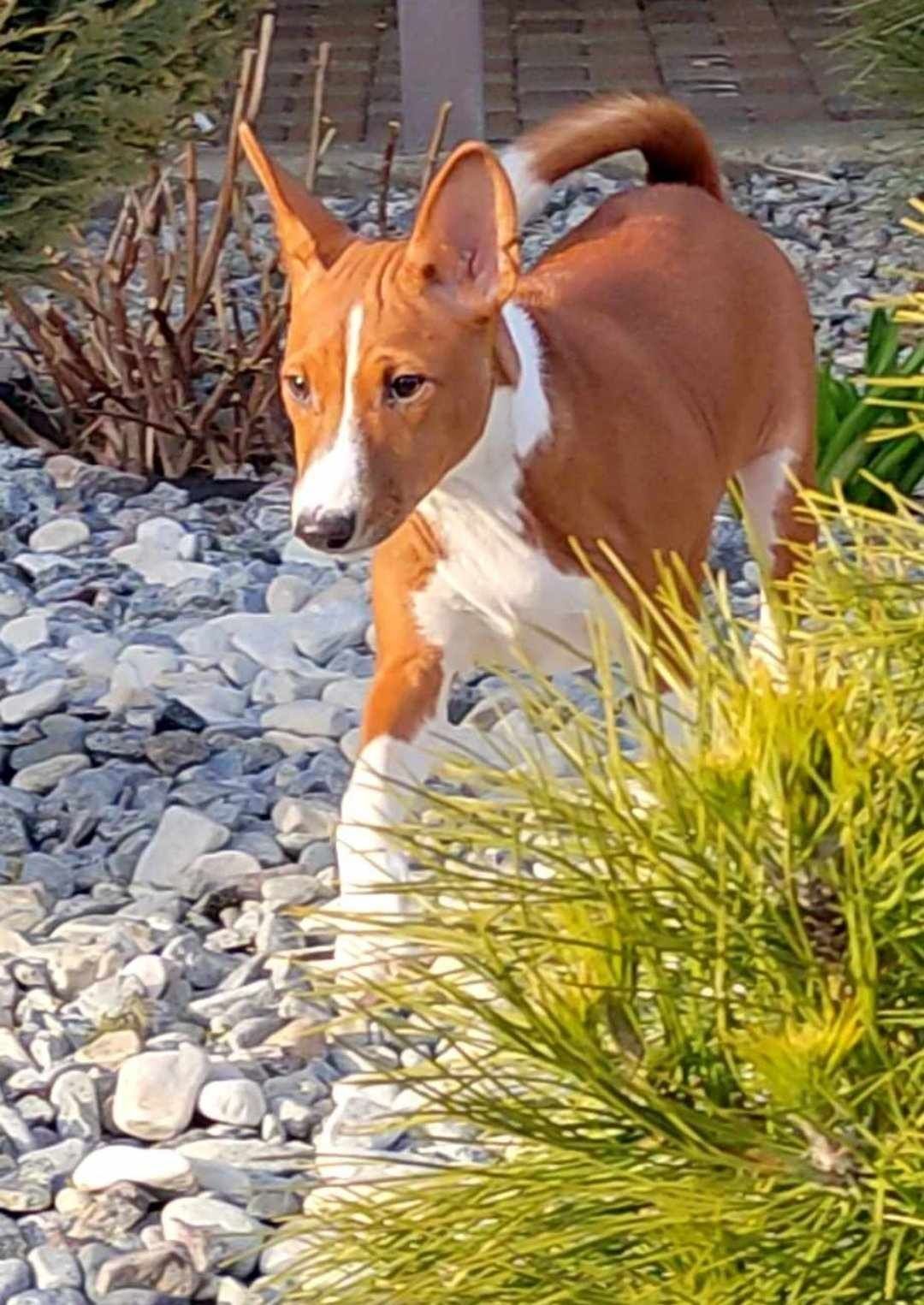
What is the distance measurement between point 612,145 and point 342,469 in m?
0.96

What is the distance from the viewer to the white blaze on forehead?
7.11 feet

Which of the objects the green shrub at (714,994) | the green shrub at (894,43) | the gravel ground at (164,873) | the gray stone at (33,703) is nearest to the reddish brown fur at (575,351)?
the gravel ground at (164,873)

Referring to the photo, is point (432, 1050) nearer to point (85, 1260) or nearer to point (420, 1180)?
point (85, 1260)

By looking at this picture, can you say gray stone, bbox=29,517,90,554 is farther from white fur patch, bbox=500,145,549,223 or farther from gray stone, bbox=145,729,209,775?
white fur patch, bbox=500,145,549,223

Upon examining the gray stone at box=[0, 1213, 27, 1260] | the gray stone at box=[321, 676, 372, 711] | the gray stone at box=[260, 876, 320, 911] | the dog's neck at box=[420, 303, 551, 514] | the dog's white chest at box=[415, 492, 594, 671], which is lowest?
the gray stone at box=[321, 676, 372, 711]

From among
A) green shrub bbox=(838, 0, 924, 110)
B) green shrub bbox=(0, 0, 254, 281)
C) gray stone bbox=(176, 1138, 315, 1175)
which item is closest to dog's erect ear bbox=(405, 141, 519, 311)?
green shrub bbox=(0, 0, 254, 281)

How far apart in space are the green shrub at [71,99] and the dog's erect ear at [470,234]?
17.3 inches

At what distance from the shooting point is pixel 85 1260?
2008mm

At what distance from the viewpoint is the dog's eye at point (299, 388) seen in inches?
89.1

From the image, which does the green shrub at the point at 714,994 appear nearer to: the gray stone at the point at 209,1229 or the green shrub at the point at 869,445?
the gray stone at the point at 209,1229

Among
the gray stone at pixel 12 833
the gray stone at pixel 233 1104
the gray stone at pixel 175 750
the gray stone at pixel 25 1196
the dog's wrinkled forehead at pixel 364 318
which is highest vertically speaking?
the dog's wrinkled forehead at pixel 364 318

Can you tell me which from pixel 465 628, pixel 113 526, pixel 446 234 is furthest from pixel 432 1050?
pixel 113 526

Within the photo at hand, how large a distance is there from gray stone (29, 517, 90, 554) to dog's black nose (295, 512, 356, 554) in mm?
1908

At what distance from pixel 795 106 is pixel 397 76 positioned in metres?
1.32
